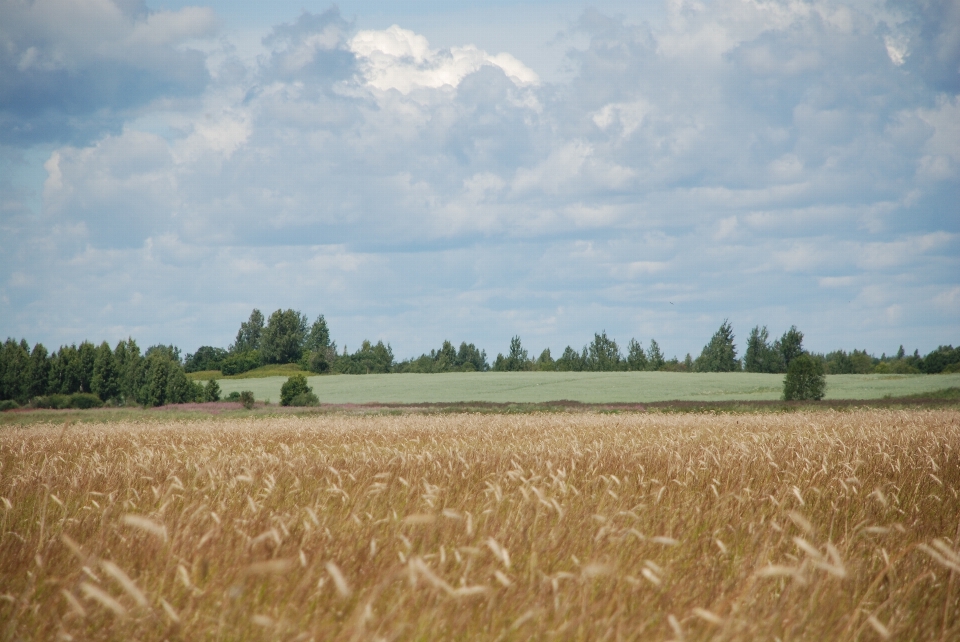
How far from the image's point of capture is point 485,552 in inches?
165

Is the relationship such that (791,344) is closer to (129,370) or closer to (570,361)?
(570,361)

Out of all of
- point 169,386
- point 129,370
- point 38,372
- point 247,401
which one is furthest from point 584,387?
point 38,372

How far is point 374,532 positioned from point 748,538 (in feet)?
8.84

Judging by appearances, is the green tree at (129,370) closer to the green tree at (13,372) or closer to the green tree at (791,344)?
the green tree at (13,372)

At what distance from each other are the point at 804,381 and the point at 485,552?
36196 mm

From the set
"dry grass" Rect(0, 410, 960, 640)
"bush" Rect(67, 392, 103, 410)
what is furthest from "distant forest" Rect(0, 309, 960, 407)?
"dry grass" Rect(0, 410, 960, 640)

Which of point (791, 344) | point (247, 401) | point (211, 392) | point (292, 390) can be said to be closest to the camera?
point (247, 401)

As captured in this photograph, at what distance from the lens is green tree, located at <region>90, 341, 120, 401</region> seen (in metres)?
53.9

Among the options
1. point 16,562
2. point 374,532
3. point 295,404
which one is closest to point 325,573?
point 374,532

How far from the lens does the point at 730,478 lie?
282 inches

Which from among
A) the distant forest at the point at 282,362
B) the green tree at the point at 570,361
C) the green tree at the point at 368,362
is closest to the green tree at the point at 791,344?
the distant forest at the point at 282,362

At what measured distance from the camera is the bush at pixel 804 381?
118 ft

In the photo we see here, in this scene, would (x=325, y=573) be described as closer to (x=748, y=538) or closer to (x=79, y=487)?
(x=748, y=538)

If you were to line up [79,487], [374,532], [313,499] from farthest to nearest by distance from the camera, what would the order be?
[79,487]
[313,499]
[374,532]
